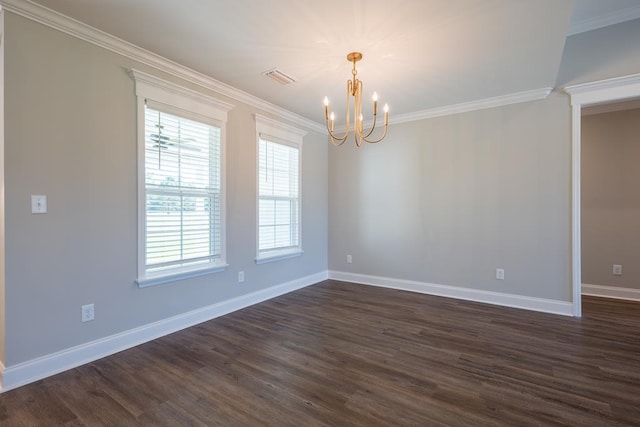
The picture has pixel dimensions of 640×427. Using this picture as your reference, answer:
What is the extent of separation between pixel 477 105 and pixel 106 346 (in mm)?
4648

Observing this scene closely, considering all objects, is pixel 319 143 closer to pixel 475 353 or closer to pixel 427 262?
pixel 427 262

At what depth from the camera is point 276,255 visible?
13.5 feet

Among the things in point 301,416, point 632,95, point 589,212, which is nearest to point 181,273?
point 301,416

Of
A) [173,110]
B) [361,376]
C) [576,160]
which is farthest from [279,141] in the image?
[576,160]

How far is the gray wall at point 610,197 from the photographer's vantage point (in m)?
4.02

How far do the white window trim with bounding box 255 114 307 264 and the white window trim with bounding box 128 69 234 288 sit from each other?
20.1 inches

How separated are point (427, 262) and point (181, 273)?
313 cm

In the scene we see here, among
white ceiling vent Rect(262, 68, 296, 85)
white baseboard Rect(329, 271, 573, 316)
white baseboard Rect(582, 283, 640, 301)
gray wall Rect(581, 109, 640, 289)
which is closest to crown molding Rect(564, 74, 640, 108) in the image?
gray wall Rect(581, 109, 640, 289)

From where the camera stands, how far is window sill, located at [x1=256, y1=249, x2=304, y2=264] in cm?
389

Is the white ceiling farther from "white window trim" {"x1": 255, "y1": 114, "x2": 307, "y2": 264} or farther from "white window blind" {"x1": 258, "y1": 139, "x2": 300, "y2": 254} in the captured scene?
"white window blind" {"x1": 258, "y1": 139, "x2": 300, "y2": 254}

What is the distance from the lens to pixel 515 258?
3699 mm

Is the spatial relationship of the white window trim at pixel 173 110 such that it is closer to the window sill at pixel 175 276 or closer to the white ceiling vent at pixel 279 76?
the window sill at pixel 175 276

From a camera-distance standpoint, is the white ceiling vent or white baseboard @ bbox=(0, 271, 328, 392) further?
the white ceiling vent

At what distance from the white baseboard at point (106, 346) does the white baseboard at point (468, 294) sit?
178 cm
